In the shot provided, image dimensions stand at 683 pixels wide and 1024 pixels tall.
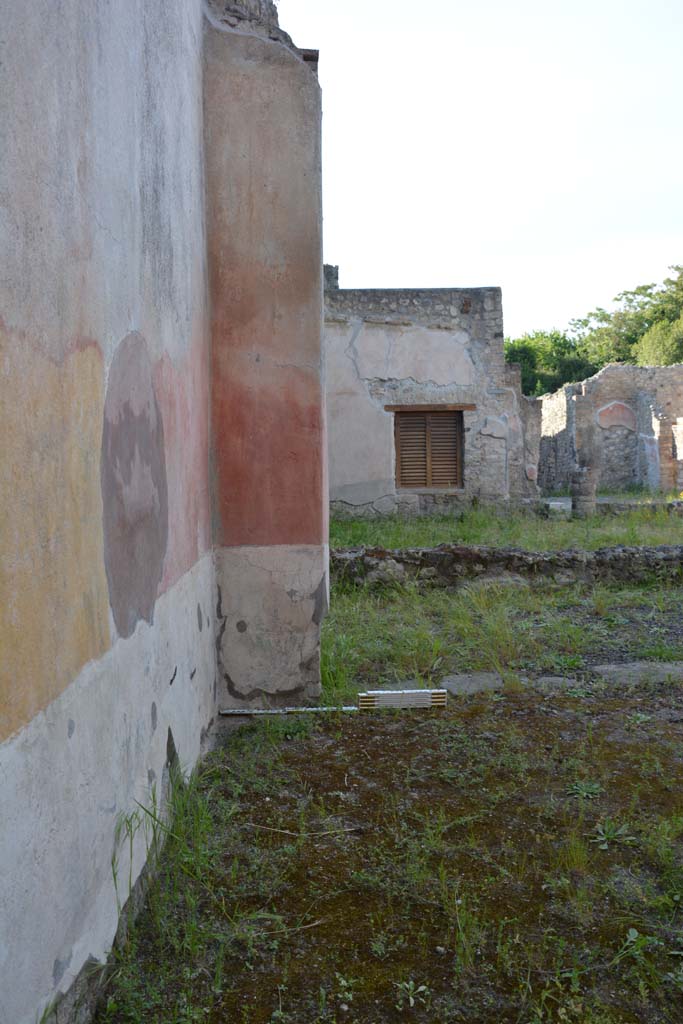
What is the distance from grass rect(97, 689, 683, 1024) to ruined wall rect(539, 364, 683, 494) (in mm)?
17446

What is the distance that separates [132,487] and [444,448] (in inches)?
396

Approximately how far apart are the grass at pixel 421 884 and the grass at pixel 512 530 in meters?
4.81

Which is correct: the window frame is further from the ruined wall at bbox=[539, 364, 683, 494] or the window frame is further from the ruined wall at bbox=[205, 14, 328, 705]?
the ruined wall at bbox=[539, 364, 683, 494]

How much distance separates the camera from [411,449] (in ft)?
39.0

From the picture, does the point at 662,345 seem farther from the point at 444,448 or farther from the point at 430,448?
the point at 430,448

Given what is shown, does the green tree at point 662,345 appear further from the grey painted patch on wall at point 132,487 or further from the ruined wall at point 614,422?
the grey painted patch on wall at point 132,487

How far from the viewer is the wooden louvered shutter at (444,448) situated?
468 inches

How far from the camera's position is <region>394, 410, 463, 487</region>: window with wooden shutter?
1184cm

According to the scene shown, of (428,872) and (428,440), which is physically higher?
(428,440)

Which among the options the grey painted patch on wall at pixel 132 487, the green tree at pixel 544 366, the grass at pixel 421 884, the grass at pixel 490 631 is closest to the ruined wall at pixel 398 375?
the grass at pixel 490 631

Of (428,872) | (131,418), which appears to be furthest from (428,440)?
(131,418)

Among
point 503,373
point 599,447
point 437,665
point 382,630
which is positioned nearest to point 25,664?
point 437,665

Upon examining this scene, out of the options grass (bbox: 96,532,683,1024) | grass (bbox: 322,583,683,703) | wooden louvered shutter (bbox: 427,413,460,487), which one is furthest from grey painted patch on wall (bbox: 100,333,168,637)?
wooden louvered shutter (bbox: 427,413,460,487)

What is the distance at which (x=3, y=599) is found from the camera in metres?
1.24
